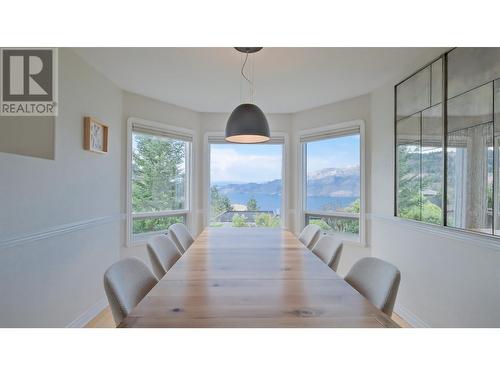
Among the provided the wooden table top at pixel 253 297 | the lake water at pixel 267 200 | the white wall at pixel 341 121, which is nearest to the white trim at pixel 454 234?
the white wall at pixel 341 121

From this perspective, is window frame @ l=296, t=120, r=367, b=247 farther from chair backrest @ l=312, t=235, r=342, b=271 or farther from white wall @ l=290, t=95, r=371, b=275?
chair backrest @ l=312, t=235, r=342, b=271

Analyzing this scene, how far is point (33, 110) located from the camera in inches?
81.7

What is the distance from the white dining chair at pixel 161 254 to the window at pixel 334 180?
2.42 m

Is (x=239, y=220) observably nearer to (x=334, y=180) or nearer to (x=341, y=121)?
(x=334, y=180)

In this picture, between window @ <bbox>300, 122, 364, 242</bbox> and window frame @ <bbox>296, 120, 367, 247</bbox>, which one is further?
window @ <bbox>300, 122, 364, 242</bbox>

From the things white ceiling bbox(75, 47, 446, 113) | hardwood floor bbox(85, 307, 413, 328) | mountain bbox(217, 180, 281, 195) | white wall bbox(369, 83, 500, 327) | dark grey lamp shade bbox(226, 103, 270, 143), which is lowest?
hardwood floor bbox(85, 307, 413, 328)

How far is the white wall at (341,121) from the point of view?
338 cm

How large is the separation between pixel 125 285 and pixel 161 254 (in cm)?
65

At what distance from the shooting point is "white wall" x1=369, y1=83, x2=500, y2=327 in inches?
68.9

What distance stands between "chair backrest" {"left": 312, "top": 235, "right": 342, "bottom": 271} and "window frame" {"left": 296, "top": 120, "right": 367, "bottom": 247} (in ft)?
4.97

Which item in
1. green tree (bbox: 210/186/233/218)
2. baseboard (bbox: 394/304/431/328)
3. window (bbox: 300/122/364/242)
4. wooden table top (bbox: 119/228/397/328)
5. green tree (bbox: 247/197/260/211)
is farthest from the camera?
green tree (bbox: 247/197/260/211)

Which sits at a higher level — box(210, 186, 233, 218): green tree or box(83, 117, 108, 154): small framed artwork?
box(83, 117, 108, 154): small framed artwork

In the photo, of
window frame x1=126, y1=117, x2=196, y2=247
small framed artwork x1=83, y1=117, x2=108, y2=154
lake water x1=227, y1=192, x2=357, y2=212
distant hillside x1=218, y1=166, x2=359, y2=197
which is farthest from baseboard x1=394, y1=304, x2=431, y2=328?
small framed artwork x1=83, y1=117, x2=108, y2=154
